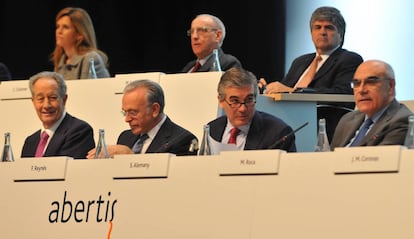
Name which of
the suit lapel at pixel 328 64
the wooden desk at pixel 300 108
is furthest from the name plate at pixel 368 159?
the suit lapel at pixel 328 64

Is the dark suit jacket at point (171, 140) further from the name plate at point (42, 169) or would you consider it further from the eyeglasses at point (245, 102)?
the name plate at point (42, 169)

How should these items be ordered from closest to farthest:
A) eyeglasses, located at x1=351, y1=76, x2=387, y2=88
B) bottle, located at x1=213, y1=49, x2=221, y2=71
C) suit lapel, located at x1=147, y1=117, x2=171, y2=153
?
eyeglasses, located at x1=351, y1=76, x2=387, y2=88 < suit lapel, located at x1=147, y1=117, x2=171, y2=153 < bottle, located at x1=213, y1=49, x2=221, y2=71

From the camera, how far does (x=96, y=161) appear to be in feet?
15.6

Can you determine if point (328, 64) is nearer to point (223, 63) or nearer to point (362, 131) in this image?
point (223, 63)

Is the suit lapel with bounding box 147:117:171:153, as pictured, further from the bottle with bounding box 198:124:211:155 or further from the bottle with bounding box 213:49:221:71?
the bottle with bounding box 213:49:221:71

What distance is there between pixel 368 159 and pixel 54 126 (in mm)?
2591

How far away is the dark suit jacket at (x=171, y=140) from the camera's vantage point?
18.1 feet

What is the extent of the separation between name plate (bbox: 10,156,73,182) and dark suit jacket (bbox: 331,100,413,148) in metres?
1.25

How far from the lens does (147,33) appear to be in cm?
918

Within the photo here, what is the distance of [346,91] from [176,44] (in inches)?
113

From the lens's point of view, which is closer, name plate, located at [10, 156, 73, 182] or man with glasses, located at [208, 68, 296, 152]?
name plate, located at [10, 156, 73, 182]

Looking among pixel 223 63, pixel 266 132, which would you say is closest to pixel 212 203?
pixel 266 132

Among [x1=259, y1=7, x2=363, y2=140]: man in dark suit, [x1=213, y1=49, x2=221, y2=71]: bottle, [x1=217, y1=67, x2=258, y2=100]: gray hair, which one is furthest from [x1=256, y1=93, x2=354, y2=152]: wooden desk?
[x1=217, y1=67, x2=258, y2=100]: gray hair

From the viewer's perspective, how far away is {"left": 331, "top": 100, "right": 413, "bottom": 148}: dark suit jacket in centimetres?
485
